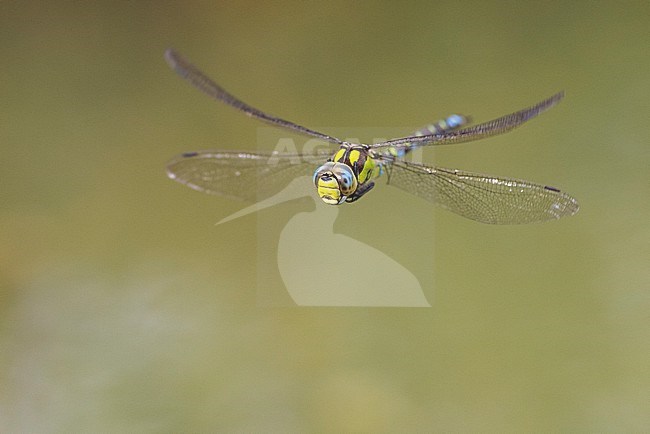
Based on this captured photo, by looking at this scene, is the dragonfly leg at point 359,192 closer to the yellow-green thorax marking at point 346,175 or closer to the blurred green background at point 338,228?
the yellow-green thorax marking at point 346,175

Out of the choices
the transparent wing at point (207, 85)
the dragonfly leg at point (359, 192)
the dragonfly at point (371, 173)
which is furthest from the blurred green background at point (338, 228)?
the transparent wing at point (207, 85)

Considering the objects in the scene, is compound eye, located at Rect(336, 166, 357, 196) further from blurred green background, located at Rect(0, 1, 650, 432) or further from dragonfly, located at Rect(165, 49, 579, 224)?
blurred green background, located at Rect(0, 1, 650, 432)

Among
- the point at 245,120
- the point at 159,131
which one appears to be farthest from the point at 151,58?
the point at 245,120

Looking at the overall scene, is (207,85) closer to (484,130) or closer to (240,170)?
(240,170)

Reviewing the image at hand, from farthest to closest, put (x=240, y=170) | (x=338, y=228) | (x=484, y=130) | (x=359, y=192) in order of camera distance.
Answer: (x=338, y=228) < (x=240, y=170) < (x=359, y=192) < (x=484, y=130)

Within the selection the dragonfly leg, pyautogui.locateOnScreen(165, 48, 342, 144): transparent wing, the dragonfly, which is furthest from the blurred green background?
pyautogui.locateOnScreen(165, 48, 342, 144): transparent wing

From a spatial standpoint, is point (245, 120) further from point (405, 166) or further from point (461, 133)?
point (461, 133)

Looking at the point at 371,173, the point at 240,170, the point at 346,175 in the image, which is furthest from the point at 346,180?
the point at 240,170
